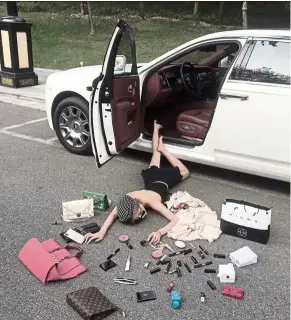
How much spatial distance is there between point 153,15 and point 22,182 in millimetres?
21226

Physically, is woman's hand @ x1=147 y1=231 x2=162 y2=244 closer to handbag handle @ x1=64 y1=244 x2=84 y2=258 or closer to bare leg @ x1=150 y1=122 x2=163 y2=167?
handbag handle @ x1=64 y1=244 x2=84 y2=258

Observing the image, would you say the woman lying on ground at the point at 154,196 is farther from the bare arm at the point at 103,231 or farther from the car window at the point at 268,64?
the car window at the point at 268,64

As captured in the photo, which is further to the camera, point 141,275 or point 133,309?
point 141,275

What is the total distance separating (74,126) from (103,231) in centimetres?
211

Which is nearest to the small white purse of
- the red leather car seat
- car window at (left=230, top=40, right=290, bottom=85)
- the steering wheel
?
the red leather car seat

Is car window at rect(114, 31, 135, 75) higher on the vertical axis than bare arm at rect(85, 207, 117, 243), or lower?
higher

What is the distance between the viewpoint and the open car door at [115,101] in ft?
13.3

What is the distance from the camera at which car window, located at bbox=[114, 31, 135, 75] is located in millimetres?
4223

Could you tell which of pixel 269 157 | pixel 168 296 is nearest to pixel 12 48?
pixel 269 157

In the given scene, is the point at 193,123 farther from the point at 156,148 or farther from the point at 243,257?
the point at 243,257

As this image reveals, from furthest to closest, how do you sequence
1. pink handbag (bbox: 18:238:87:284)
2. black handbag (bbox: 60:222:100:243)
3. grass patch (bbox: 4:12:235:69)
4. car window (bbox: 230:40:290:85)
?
grass patch (bbox: 4:12:235:69), car window (bbox: 230:40:290:85), black handbag (bbox: 60:222:100:243), pink handbag (bbox: 18:238:87:284)

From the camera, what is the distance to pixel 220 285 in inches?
115

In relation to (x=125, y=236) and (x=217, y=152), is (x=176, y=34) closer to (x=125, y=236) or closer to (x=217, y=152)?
(x=217, y=152)

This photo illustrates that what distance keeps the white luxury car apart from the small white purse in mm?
537
